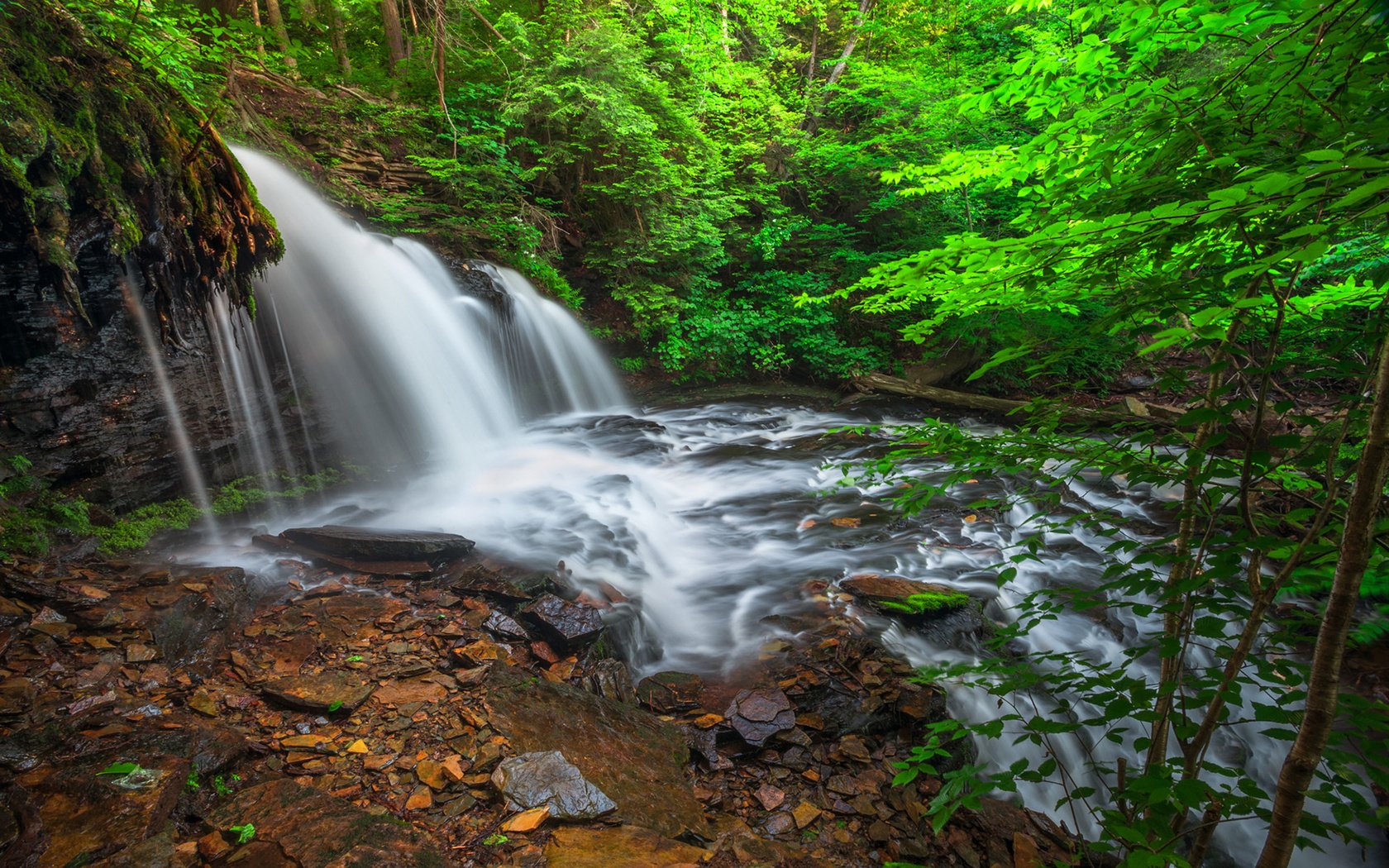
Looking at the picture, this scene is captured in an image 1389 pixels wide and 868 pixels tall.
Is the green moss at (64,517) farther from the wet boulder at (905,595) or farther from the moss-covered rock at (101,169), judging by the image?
the wet boulder at (905,595)

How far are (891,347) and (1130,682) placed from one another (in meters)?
11.7

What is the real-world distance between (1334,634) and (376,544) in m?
5.08

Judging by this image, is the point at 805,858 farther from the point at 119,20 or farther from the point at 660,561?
the point at 119,20

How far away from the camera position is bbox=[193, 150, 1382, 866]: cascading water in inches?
180

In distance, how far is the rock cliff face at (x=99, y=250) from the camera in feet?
12.0

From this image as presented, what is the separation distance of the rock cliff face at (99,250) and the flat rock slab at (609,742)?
378cm

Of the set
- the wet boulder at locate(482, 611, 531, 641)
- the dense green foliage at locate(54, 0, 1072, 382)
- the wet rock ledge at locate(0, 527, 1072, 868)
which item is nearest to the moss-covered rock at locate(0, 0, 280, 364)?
the wet rock ledge at locate(0, 527, 1072, 868)

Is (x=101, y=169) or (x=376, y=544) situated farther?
(x=376, y=544)

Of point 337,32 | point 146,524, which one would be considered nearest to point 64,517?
point 146,524

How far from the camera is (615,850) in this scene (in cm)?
221

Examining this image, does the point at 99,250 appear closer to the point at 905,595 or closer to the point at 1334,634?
the point at 905,595

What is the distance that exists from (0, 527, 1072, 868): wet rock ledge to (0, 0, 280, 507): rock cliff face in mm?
1172

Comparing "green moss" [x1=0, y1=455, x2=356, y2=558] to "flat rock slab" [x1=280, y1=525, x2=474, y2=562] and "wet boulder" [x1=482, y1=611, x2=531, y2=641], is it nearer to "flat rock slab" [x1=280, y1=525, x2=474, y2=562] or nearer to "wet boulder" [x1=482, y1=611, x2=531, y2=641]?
"flat rock slab" [x1=280, y1=525, x2=474, y2=562]

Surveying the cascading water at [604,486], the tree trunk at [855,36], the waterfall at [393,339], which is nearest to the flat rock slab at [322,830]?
the cascading water at [604,486]
